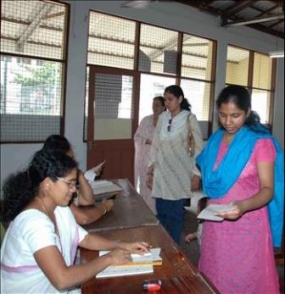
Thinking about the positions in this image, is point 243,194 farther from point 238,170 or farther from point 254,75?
point 254,75

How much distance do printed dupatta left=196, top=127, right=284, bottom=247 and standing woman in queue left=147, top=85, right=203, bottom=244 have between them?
3.26ft

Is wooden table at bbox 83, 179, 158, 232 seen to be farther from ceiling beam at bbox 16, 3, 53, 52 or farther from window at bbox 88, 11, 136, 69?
window at bbox 88, 11, 136, 69

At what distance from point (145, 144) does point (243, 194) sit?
2.52 metres

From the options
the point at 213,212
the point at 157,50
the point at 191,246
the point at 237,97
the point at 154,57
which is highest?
the point at 157,50

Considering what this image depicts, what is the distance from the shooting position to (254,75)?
25.4 feet

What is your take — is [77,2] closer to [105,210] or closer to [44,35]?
[44,35]

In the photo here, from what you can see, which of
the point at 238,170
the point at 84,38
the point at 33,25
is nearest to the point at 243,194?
the point at 238,170

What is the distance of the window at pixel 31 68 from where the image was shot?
423 centimetres

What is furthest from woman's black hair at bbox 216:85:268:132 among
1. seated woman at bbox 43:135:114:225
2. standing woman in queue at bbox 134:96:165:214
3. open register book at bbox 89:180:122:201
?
standing woman in queue at bbox 134:96:165:214

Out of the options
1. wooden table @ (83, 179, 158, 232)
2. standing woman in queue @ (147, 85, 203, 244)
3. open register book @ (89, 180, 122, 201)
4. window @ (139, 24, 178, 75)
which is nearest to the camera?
wooden table @ (83, 179, 158, 232)

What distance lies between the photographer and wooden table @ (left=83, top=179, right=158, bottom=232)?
1.66m

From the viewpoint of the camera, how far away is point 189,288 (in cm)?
A: 110

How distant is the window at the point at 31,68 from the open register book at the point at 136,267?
3.44 meters

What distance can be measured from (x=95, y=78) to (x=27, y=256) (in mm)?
4087
